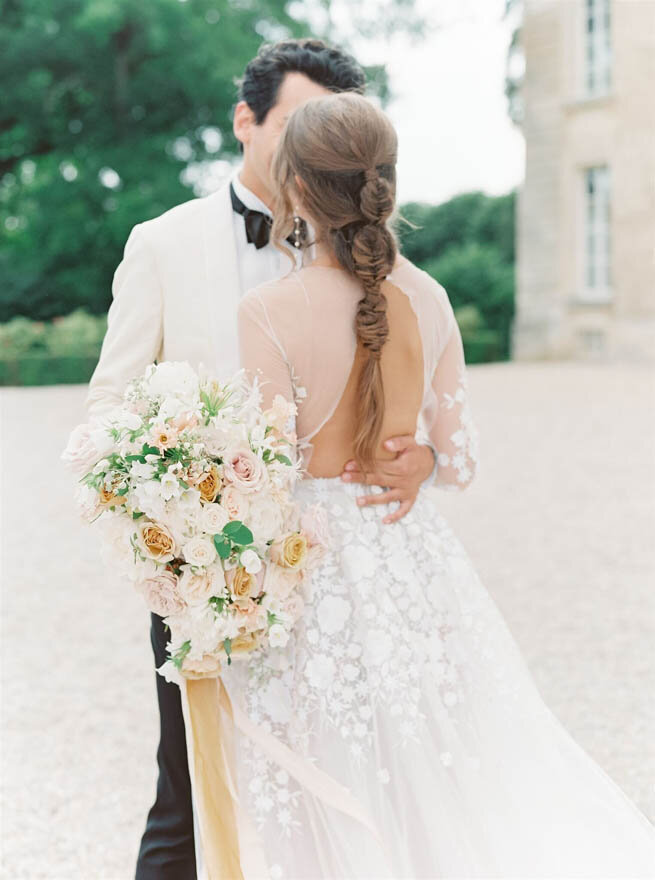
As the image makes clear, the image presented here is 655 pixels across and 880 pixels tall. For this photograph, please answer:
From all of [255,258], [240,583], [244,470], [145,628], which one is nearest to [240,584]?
[240,583]

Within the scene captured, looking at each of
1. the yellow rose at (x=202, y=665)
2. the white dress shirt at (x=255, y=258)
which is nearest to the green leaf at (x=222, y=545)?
the yellow rose at (x=202, y=665)

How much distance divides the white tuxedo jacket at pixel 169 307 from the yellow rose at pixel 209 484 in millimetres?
527

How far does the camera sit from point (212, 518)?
1.77 meters

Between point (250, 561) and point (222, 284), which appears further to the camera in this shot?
point (222, 284)

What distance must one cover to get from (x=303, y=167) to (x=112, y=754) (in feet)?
8.12

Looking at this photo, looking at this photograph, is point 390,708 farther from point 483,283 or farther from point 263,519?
point 483,283

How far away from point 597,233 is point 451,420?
17141mm

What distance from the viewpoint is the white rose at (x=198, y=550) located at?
1.77 meters

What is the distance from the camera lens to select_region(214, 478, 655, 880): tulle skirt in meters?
1.96

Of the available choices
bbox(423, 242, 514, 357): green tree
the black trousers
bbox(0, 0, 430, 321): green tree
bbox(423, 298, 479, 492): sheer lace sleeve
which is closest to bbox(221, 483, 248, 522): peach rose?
the black trousers

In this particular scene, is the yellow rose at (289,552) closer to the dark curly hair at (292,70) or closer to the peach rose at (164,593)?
the peach rose at (164,593)

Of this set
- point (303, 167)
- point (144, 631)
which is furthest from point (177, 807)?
point (144, 631)

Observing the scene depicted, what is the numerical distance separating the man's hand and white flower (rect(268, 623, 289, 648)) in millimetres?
368

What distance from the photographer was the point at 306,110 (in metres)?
1.92
